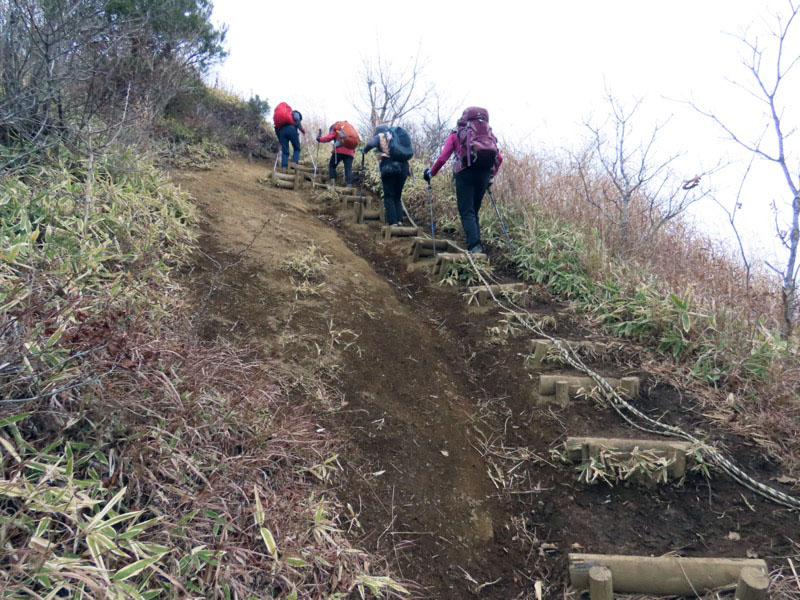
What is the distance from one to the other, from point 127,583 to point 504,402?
2.56m

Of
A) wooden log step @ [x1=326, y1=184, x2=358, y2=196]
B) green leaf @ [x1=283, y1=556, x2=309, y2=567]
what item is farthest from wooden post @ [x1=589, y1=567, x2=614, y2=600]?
wooden log step @ [x1=326, y1=184, x2=358, y2=196]

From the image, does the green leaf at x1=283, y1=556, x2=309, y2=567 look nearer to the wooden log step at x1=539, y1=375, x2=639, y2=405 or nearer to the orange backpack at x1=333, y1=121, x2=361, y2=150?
the wooden log step at x1=539, y1=375, x2=639, y2=405

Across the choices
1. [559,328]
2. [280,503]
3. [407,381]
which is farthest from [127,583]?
[559,328]

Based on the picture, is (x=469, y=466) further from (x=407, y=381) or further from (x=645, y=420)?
(x=645, y=420)

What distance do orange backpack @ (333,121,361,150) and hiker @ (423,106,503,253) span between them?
304 centimetres

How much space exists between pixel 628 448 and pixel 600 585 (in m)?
0.99

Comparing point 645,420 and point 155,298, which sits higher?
point 155,298

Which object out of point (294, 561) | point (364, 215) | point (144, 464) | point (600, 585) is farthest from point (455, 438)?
point (364, 215)

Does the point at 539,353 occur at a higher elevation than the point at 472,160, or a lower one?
lower

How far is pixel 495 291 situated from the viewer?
15.5ft

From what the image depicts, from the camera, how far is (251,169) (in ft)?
30.6

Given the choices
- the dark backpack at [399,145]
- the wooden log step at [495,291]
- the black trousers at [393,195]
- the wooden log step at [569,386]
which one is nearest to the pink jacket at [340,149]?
the black trousers at [393,195]

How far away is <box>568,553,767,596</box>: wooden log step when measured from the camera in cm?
208

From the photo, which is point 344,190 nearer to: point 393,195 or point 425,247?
point 393,195
